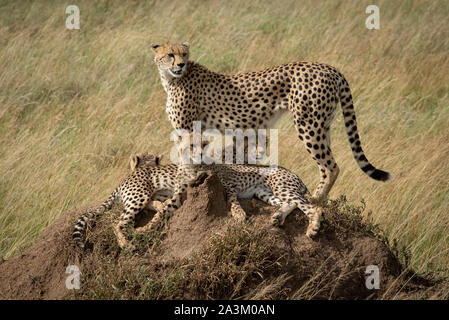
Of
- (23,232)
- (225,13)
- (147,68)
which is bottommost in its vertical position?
(23,232)

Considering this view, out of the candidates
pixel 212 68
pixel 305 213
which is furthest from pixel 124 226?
pixel 212 68

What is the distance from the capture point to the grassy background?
6852 millimetres

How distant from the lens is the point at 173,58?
5.84 m

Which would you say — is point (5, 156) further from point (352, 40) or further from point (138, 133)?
point (352, 40)

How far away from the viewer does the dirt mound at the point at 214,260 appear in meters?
4.43

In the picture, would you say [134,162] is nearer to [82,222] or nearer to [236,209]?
[82,222]

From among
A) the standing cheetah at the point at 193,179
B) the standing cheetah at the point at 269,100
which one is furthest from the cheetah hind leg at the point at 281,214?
the standing cheetah at the point at 269,100

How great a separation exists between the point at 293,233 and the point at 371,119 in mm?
4167

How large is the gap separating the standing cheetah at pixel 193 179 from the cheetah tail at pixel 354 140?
69 cm

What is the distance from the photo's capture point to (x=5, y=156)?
7.82 m

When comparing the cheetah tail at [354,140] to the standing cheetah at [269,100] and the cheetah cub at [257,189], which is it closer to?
the standing cheetah at [269,100]

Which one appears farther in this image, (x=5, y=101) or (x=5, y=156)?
(x=5, y=101)

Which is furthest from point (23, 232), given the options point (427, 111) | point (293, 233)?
point (427, 111)

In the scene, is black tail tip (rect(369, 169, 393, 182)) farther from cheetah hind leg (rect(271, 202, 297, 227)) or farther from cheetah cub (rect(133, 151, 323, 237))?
cheetah hind leg (rect(271, 202, 297, 227))
